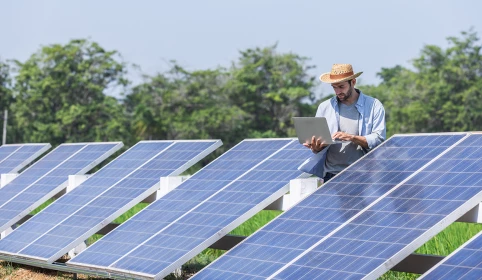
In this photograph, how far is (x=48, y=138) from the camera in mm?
73188

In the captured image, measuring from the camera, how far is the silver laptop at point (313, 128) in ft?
31.8

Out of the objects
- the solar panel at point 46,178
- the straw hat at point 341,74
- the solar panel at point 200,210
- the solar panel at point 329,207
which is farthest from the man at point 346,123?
the solar panel at point 46,178

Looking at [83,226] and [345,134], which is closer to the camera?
[345,134]

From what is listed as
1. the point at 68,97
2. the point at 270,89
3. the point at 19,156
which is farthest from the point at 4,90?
the point at 19,156

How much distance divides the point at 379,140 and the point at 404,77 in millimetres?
71885

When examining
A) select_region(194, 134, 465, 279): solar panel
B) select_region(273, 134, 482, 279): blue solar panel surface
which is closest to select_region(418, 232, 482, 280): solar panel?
select_region(273, 134, 482, 279): blue solar panel surface

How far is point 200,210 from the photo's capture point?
1116 cm

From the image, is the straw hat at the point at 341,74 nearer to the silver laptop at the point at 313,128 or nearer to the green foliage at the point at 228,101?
the silver laptop at the point at 313,128

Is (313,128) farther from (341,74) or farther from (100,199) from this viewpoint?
(100,199)

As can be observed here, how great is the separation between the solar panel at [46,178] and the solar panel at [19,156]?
0.65 m

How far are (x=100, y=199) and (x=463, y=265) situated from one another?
689 cm

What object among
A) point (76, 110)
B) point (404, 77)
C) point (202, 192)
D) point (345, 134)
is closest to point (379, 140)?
point (345, 134)

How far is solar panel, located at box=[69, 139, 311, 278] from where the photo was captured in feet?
34.0

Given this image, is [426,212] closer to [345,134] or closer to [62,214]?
[345,134]
